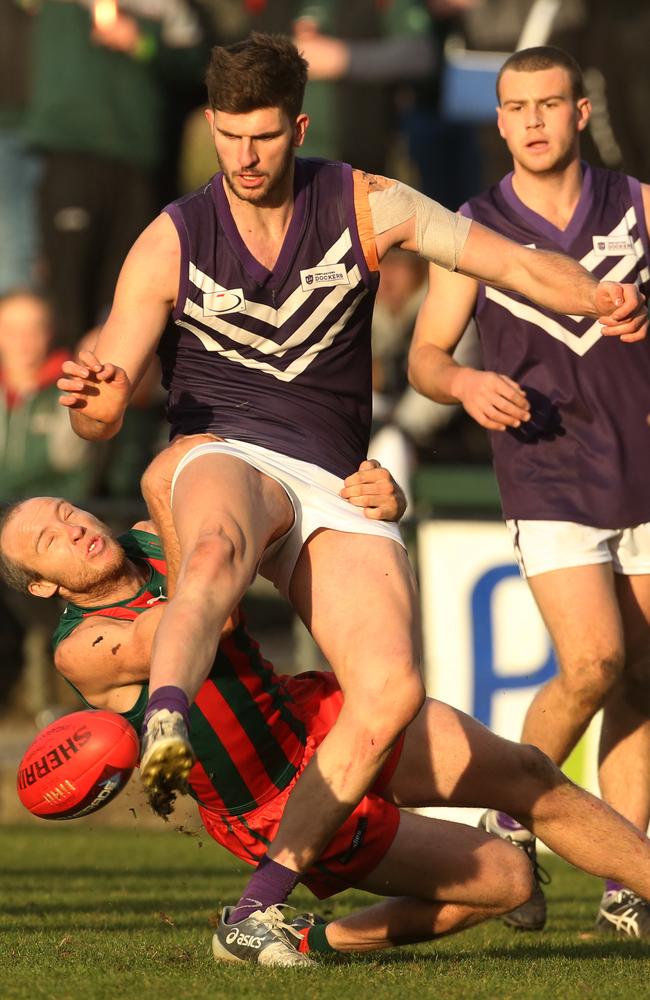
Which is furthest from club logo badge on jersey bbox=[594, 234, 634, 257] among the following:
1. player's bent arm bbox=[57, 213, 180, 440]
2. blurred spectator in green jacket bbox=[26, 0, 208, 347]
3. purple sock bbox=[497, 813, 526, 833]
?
blurred spectator in green jacket bbox=[26, 0, 208, 347]

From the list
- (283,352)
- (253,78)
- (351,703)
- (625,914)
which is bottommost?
(625,914)

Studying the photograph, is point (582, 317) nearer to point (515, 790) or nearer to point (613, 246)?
point (613, 246)

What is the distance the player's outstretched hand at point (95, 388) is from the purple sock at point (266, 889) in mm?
1377

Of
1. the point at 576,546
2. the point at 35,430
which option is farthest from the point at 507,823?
the point at 35,430

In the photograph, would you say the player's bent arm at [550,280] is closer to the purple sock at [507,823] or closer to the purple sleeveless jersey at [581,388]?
the purple sleeveless jersey at [581,388]

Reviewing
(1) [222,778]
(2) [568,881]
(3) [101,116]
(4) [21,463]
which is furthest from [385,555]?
(3) [101,116]

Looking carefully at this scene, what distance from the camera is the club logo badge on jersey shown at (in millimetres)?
6664

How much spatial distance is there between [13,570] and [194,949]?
1.33m

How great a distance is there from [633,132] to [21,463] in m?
4.50

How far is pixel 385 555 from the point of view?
5.30 m

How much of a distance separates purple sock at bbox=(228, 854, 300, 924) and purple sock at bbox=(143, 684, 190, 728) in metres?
0.73

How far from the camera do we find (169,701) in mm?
4492

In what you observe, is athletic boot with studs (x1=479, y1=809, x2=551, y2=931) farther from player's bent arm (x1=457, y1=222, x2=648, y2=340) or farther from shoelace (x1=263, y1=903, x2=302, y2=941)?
player's bent arm (x1=457, y1=222, x2=648, y2=340)

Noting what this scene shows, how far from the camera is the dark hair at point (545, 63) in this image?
6.68 m
